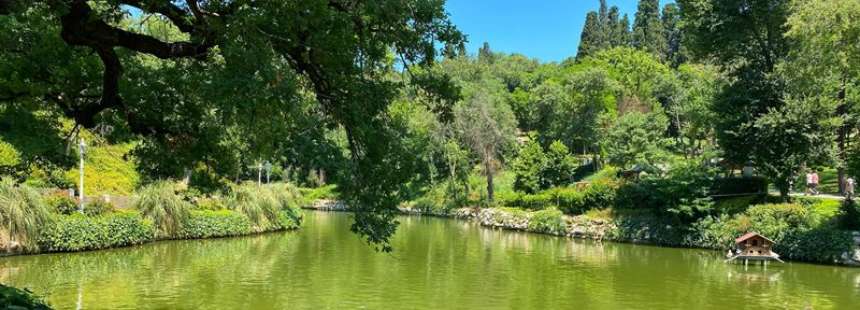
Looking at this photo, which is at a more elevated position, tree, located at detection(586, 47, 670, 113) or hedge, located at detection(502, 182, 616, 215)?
tree, located at detection(586, 47, 670, 113)

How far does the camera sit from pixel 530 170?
46000mm

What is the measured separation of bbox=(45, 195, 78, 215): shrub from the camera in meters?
22.0

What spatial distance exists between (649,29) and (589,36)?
8035 mm

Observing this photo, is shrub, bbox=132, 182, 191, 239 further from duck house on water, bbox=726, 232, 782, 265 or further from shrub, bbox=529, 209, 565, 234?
duck house on water, bbox=726, 232, 782, 265

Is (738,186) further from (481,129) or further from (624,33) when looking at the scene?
(624,33)

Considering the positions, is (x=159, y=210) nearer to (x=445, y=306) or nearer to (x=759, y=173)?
(x=445, y=306)

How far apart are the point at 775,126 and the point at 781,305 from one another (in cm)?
1319

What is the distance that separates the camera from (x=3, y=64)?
7484 millimetres

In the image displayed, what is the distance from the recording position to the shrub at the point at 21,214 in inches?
757

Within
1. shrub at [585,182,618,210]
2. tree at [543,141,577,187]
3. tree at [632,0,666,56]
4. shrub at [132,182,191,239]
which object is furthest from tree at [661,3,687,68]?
shrub at [132,182,191,239]

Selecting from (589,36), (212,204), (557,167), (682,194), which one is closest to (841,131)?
(682,194)

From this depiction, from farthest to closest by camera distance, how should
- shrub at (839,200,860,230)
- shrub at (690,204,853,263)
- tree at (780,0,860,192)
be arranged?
1. shrub at (839,200,860,230)
2. shrub at (690,204,853,263)
3. tree at (780,0,860,192)

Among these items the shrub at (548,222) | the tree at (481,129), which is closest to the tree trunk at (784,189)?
the shrub at (548,222)

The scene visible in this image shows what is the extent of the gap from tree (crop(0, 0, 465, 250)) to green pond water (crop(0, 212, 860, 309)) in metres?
6.55
